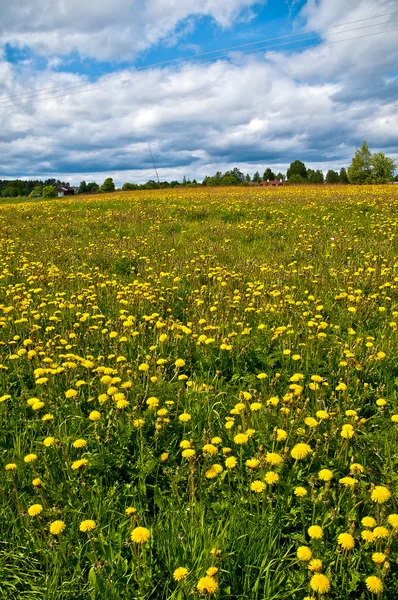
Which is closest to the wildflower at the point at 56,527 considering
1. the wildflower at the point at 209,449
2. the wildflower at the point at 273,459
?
the wildflower at the point at 209,449

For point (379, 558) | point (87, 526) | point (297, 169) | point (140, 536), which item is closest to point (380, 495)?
point (379, 558)

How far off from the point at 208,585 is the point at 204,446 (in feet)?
2.63

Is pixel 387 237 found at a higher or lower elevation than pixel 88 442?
higher

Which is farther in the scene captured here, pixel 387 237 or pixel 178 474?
pixel 387 237

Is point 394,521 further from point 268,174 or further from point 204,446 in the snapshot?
point 268,174

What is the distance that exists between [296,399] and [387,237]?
259 inches

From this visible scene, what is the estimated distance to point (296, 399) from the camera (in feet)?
9.32

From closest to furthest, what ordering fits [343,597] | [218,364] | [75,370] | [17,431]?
[343,597], [17,431], [75,370], [218,364]

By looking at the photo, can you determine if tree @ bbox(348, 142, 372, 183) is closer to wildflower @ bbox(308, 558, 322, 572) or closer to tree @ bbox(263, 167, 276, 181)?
tree @ bbox(263, 167, 276, 181)

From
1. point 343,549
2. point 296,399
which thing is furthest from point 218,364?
point 343,549

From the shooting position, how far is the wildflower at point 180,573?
1618 millimetres

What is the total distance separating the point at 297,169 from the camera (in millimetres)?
91875

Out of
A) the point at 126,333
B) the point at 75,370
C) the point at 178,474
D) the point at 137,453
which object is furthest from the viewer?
the point at 126,333

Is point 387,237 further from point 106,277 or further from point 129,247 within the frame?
point 106,277
